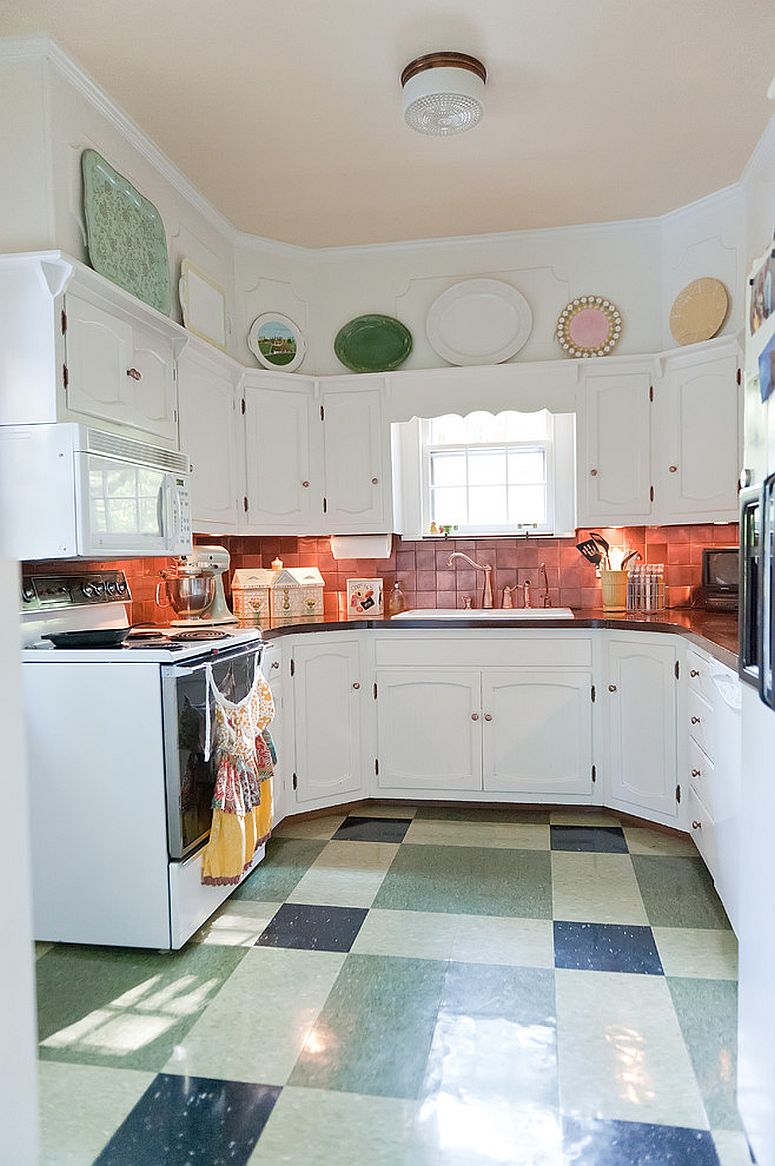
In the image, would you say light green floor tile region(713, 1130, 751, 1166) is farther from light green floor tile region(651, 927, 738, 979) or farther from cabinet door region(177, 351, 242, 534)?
cabinet door region(177, 351, 242, 534)

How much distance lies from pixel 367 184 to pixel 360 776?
2504 millimetres

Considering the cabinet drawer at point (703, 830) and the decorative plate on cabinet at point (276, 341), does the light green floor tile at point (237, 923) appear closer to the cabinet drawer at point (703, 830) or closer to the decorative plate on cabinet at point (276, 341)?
the cabinet drawer at point (703, 830)

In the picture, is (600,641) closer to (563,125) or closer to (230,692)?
(230,692)

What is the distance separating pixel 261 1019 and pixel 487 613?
219cm

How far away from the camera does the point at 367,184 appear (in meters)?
3.27

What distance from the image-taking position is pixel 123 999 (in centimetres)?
214

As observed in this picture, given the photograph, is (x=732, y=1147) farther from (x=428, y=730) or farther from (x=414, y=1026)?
(x=428, y=730)

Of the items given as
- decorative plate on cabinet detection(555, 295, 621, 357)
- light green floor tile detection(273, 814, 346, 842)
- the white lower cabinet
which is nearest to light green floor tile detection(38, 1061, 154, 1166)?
light green floor tile detection(273, 814, 346, 842)

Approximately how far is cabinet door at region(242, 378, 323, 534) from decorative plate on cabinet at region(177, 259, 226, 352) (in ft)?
0.99

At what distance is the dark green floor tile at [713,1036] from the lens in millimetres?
1683

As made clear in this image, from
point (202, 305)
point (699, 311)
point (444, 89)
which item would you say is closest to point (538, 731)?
point (699, 311)

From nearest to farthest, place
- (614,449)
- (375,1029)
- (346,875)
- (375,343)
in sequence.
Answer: (375,1029)
(346,875)
(614,449)
(375,343)

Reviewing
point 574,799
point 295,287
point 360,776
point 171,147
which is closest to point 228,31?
point 171,147

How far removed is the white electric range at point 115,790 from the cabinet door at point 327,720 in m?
1.00
